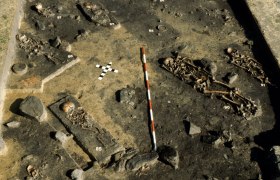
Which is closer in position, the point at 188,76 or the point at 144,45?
the point at 188,76

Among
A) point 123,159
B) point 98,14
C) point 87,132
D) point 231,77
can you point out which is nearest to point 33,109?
point 87,132

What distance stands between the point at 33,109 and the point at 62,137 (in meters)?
0.90

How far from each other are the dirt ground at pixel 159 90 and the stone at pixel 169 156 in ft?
0.37

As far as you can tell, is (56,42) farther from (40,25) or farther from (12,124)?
(12,124)

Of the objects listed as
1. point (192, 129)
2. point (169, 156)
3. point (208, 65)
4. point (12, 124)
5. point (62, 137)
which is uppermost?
point (208, 65)

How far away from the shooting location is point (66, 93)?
9281mm

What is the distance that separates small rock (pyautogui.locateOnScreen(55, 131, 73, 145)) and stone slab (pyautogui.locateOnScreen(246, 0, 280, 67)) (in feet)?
17.0

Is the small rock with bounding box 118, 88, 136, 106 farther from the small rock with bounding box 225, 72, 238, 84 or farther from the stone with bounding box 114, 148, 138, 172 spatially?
the small rock with bounding box 225, 72, 238, 84

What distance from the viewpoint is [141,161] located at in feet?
26.2

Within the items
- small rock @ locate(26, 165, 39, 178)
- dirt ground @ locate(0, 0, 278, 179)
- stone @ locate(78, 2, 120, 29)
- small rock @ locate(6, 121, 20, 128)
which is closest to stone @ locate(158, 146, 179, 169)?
dirt ground @ locate(0, 0, 278, 179)

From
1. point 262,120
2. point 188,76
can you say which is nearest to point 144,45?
point 188,76

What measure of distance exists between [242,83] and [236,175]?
2.50 meters

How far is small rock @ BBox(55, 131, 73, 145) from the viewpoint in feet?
27.1

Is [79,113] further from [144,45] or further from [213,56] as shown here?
[213,56]
